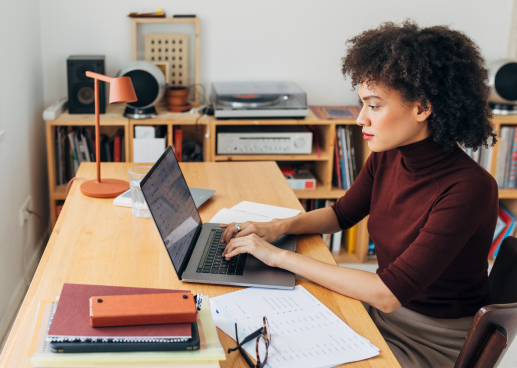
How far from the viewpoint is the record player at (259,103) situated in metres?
2.60

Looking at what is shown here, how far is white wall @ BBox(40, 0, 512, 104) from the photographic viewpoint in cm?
275

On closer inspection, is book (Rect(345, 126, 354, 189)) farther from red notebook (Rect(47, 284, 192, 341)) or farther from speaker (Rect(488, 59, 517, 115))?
red notebook (Rect(47, 284, 192, 341))

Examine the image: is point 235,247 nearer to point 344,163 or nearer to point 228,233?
point 228,233

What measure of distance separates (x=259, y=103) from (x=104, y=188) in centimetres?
114

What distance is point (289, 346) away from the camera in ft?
3.05

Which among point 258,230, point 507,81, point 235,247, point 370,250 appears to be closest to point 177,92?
point 370,250

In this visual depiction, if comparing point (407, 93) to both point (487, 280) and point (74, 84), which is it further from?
point (74, 84)

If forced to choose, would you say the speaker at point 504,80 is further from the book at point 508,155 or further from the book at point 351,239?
the book at point 351,239

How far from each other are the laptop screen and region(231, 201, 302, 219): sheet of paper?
0.21m

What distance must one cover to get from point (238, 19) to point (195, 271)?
1.99 meters

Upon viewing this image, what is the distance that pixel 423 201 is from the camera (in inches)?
49.6

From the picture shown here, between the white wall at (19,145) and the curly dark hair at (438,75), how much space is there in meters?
1.59

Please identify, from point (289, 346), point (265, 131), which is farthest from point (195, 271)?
point (265, 131)

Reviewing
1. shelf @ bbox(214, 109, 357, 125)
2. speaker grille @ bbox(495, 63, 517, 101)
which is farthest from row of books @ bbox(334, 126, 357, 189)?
speaker grille @ bbox(495, 63, 517, 101)
